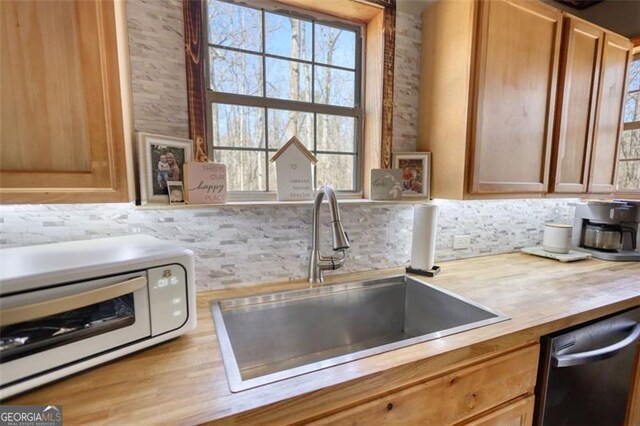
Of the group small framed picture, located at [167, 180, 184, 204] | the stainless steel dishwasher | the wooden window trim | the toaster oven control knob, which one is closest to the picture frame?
small framed picture, located at [167, 180, 184, 204]

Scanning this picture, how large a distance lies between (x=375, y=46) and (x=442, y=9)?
34 centimetres

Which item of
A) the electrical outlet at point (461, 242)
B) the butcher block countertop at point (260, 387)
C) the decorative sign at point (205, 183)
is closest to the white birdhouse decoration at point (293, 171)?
the decorative sign at point (205, 183)

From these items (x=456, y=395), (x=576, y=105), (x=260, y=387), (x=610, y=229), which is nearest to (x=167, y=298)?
(x=260, y=387)

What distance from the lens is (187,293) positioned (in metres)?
0.81

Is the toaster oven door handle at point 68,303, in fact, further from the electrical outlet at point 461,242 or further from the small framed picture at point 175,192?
the electrical outlet at point 461,242

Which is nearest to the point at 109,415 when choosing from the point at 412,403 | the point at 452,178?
the point at 412,403

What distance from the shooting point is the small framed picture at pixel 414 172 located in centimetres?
148

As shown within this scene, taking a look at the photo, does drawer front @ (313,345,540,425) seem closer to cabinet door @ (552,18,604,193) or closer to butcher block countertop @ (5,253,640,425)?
butcher block countertop @ (5,253,640,425)

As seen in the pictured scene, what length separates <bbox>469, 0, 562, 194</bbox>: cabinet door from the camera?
1.29m

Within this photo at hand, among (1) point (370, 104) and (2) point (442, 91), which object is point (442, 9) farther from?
(1) point (370, 104)

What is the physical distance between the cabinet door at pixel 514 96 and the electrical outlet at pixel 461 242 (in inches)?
14.6

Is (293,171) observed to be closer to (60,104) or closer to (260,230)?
(260,230)

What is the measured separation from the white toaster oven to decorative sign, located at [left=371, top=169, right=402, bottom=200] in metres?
0.90

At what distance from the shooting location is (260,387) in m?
0.63
